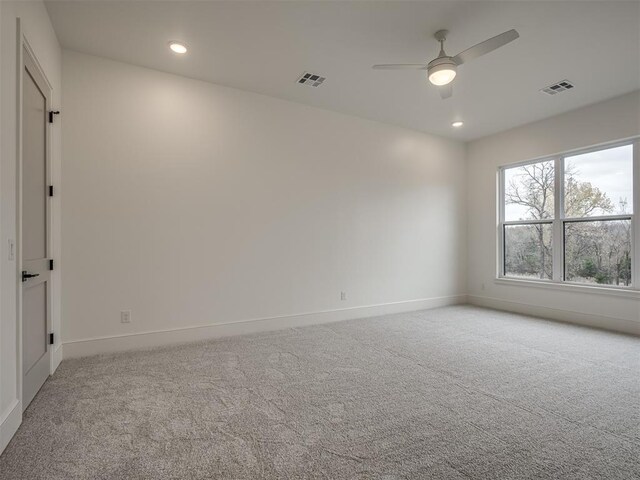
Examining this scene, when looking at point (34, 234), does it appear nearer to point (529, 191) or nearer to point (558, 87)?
point (558, 87)

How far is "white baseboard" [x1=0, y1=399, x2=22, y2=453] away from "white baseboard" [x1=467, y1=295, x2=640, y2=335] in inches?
239

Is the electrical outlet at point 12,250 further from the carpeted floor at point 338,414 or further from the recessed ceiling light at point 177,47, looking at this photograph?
the recessed ceiling light at point 177,47

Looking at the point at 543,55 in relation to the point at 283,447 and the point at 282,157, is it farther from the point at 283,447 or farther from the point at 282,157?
the point at 283,447

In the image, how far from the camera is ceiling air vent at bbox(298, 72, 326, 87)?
12.2 feet

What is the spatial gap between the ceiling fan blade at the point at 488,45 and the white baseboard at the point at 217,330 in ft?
11.1

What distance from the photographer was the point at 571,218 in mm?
4773

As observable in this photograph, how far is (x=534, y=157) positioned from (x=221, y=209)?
483 cm

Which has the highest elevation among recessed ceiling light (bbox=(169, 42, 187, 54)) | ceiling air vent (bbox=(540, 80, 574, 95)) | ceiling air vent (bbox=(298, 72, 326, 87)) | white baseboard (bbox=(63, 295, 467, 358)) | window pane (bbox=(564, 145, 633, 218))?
ceiling air vent (bbox=(298, 72, 326, 87))

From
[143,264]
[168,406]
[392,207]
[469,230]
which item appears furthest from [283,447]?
[469,230]

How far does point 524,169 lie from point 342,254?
345 cm

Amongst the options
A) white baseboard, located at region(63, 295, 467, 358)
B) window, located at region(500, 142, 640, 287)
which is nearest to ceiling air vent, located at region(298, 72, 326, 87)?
white baseboard, located at region(63, 295, 467, 358)

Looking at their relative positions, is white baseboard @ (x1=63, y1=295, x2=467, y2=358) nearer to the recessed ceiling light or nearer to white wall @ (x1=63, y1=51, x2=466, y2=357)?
white wall @ (x1=63, y1=51, x2=466, y2=357)

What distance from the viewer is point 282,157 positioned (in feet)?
14.2

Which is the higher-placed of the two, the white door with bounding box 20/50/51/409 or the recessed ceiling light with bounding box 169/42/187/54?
the recessed ceiling light with bounding box 169/42/187/54
